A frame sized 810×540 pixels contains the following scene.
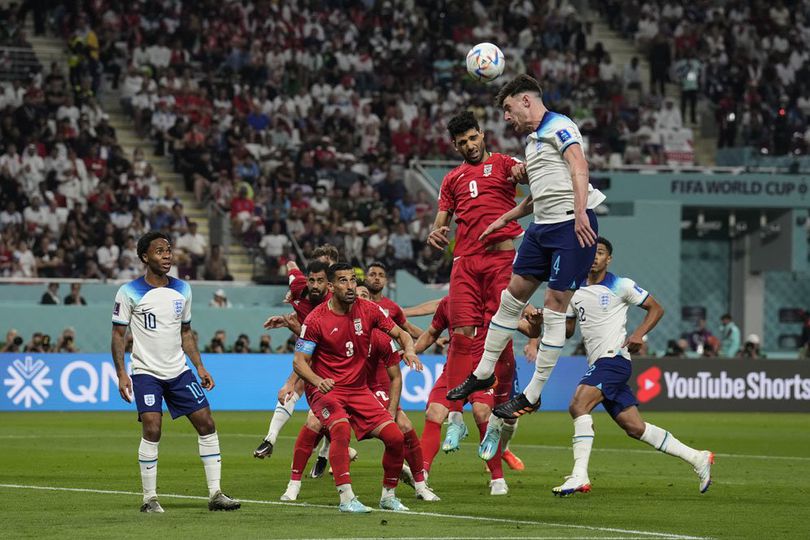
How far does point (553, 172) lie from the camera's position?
438 inches

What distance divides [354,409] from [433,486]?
8.04ft

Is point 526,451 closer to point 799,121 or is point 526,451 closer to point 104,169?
point 104,169

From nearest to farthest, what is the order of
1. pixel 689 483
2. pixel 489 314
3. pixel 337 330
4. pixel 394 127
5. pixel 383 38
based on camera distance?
1. pixel 337 330
2. pixel 489 314
3. pixel 689 483
4. pixel 394 127
5. pixel 383 38

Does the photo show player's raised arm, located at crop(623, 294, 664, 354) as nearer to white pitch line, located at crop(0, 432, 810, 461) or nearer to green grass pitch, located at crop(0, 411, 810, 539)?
green grass pitch, located at crop(0, 411, 810, 539)

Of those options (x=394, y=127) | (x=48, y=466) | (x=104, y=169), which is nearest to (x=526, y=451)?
(x=48, y=466)

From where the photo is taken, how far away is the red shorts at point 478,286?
12.9 meters

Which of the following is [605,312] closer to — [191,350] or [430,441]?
[430,441]

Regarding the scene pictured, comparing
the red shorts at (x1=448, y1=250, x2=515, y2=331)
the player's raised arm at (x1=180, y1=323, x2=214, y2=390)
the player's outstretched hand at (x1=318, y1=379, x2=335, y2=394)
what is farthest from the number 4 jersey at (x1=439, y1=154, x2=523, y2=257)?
the player's raised arm at (x1=180, y1=323, x2=214, y2=390)

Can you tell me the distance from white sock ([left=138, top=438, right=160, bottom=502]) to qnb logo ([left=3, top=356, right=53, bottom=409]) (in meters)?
15.6

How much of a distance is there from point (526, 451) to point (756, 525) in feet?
27.1

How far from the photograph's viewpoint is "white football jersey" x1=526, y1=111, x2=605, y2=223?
1105 centimetres

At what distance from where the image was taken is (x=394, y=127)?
35.6 meters

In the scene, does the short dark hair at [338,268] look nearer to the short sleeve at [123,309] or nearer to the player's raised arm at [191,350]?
the player's raised arm at [191,350]

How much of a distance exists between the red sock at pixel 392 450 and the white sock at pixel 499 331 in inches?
36.7
